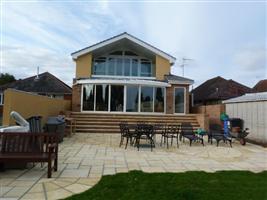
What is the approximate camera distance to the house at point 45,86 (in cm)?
3253

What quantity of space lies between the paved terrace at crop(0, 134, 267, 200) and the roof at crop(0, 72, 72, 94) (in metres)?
22.6

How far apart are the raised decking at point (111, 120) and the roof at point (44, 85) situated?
13.5 m

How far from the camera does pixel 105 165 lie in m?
8.02

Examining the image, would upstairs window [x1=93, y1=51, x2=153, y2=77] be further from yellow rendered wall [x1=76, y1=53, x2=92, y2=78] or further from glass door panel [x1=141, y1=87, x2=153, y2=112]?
glass door panel [x1=141, y1=87, x2=153, y2=112]

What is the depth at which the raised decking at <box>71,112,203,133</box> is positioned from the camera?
703 inches

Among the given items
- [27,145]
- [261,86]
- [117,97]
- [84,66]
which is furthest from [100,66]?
[261,86]

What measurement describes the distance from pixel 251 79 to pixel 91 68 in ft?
98.7

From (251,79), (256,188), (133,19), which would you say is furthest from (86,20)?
(251,79)

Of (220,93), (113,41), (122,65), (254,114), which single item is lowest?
(254,114)

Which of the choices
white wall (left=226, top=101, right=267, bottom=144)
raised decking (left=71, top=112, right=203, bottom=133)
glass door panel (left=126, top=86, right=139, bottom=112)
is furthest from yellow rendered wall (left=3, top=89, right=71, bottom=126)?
white wall (left=226, top=101, right=267, bottom=144)

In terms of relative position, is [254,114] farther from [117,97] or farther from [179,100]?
[117,97]

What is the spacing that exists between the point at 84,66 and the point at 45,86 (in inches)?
449

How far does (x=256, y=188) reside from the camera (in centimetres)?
574

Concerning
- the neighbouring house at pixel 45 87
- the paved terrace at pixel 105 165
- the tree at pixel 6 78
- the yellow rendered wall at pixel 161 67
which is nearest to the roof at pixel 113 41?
the yellow rendered wall at pixel 161 67
